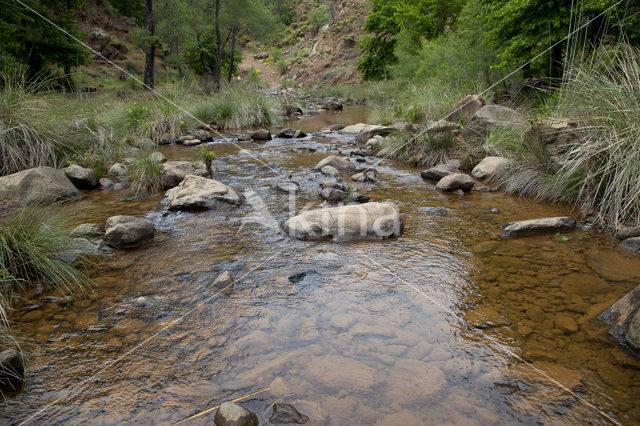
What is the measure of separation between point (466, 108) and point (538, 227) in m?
5.19

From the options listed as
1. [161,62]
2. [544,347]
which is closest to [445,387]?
[544,347]

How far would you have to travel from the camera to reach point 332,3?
54.8m

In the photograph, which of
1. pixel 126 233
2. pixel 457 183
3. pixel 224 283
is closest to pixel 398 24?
pixel 457 183

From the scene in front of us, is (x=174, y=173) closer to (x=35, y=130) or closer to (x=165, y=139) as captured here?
(x=35, y=130)

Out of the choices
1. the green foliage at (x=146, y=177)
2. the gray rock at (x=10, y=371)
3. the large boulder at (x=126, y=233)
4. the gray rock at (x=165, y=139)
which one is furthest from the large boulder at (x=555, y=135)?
the gray rock at (x=165, y=139)

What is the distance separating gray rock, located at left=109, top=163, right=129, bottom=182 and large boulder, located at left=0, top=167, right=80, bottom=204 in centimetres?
101

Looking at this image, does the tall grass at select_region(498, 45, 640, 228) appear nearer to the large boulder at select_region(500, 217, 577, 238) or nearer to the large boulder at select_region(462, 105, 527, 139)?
the large boulder at select_region(500, 217, 577, 238)

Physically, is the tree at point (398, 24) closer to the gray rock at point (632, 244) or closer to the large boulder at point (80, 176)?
the large boulder at point (80, 176)

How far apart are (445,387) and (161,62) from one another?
4015 cm

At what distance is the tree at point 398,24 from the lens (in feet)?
57.9

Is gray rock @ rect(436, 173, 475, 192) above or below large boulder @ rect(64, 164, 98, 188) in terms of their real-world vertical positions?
below

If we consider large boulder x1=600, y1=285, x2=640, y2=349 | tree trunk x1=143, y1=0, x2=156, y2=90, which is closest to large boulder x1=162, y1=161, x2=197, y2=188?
large boulder x1=600, y1=285, x2=640, y2=349

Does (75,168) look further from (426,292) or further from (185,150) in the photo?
(426,292)

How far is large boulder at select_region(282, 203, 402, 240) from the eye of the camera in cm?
429
